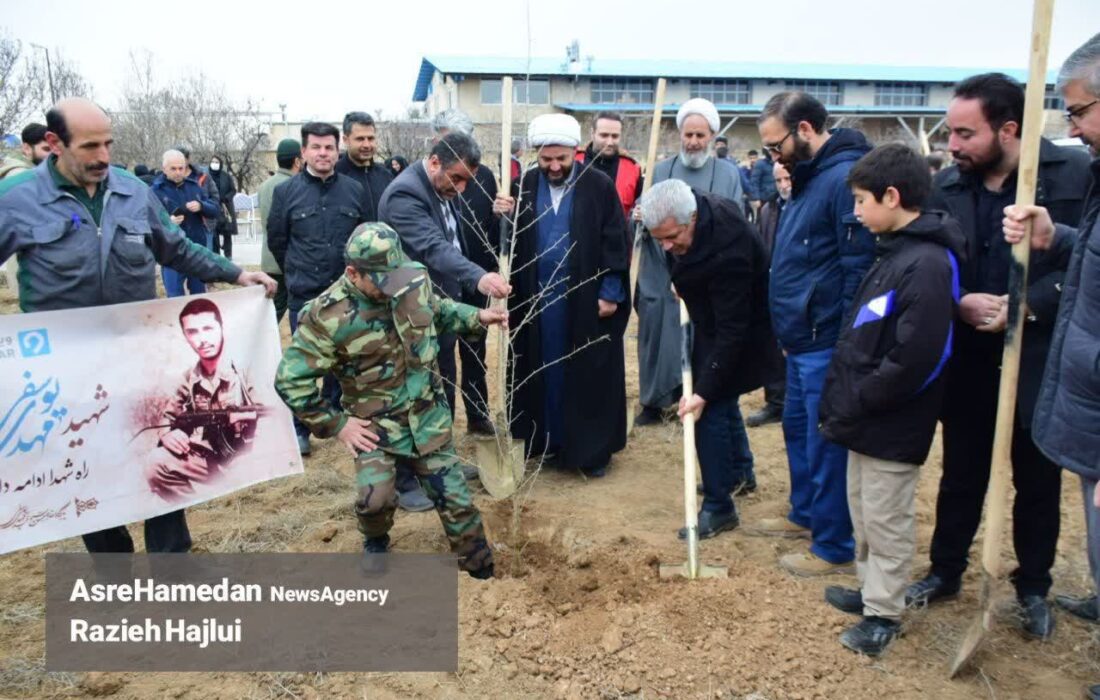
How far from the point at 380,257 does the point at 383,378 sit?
57 cm

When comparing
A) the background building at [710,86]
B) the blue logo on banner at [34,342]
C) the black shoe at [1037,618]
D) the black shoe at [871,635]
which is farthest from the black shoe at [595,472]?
the background building at [710,86]

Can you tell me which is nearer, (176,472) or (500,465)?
(176,472)

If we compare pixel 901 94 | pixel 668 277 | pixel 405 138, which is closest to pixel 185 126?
pixel 405 138

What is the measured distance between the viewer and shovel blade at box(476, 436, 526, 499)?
A: 14.0 feet

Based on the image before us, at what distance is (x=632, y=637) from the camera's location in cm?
299

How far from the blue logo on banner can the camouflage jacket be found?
1012 mm

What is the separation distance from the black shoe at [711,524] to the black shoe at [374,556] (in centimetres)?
155

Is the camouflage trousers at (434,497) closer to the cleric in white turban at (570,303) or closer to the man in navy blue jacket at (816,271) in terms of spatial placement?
the cleric in white turban at (570,303)

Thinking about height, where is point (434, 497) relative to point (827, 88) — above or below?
below

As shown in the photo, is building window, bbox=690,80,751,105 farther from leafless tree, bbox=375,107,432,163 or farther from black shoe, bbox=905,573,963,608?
black shoe, bbox=905,573,963,608

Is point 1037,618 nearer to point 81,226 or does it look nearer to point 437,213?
point 437,213

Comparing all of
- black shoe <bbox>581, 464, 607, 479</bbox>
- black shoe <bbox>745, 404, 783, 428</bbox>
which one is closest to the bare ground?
black shoe <bbox>581, 464, 607, 479</bbox>

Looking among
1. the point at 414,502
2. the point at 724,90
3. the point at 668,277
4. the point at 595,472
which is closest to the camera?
the point at 414,502

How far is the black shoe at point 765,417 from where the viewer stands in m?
6.06
